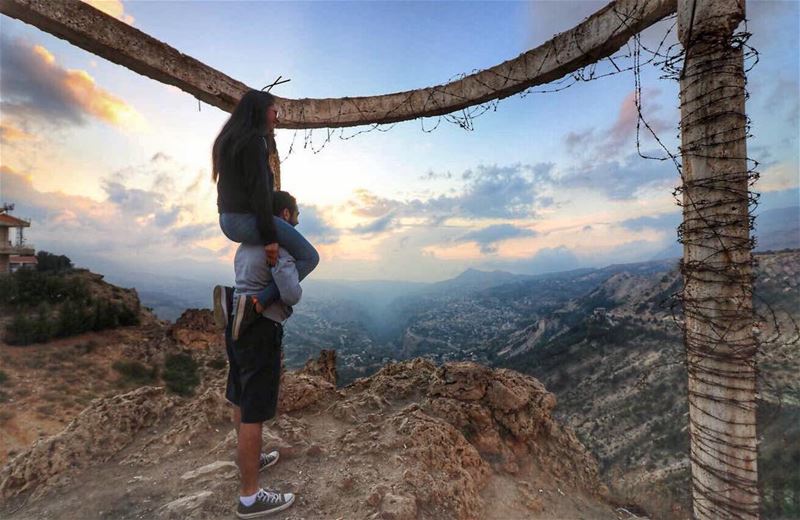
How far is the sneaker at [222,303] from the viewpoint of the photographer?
263 cm

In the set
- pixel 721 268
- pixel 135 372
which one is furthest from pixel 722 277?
pixel 135 372

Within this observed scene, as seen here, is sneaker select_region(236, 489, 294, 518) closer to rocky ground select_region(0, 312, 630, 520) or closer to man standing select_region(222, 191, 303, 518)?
man standing select_region(222, 191, 303, 518)

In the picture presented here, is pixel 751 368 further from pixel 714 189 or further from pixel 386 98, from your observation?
pixel 386 98

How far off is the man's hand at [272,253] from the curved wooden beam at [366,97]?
98.3 inches

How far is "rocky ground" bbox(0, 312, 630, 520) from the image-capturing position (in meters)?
2.83

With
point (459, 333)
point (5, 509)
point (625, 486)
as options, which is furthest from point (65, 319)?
point (459, 333)

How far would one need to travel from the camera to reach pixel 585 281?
107 metres

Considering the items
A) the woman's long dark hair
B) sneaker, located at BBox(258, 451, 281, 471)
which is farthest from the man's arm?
sneaker, located at BBox(258, 451, 281, 471)

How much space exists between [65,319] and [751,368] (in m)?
23.4

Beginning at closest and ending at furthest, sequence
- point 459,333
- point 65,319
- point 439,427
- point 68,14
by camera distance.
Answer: point 68,14
point 439,427
point 65,319
point 459,333

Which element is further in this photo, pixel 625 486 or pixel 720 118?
pixel 625 486

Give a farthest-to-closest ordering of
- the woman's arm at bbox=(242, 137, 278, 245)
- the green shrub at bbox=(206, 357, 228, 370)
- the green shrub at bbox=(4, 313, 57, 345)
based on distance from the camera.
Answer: the green shrub at bbox=(206, 357, 228, 370)
the green shrub at bbox=(4, 313, 57, 345)
the woman's arm at bbox=(242, 137, 278, 245)

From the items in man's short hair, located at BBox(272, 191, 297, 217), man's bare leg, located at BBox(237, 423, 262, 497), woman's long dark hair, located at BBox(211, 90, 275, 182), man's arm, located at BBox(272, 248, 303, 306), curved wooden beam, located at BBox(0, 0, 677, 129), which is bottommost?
man's bare leg, located at BBox(237, 423, 262, 497)

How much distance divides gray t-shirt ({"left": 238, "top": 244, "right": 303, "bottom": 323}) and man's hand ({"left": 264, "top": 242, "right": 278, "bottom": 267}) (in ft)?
0.11
